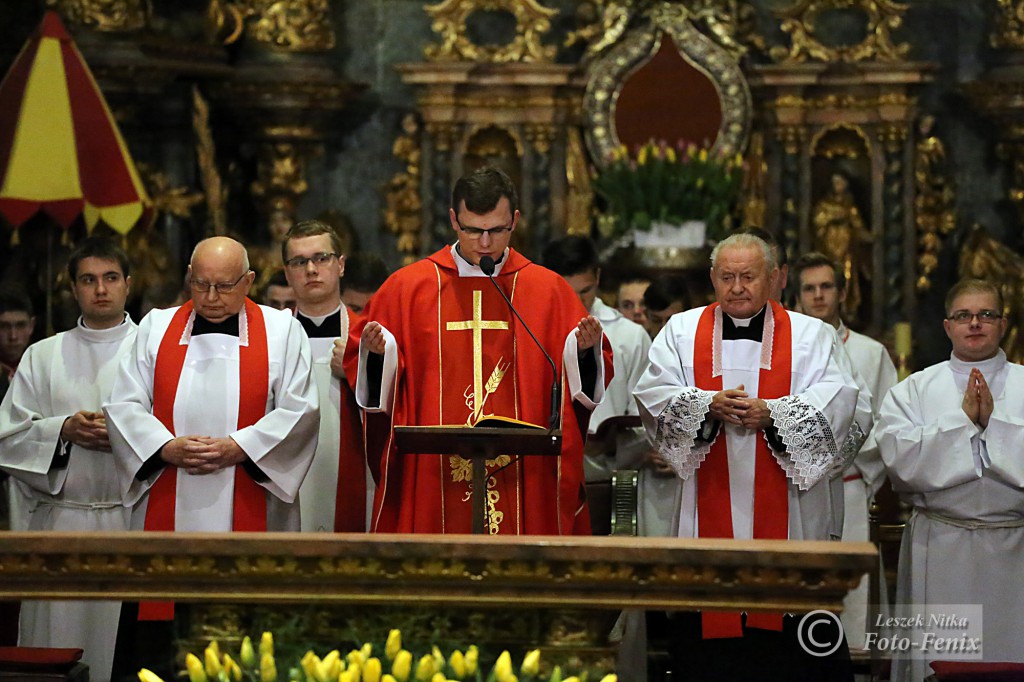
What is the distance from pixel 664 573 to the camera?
3881mm

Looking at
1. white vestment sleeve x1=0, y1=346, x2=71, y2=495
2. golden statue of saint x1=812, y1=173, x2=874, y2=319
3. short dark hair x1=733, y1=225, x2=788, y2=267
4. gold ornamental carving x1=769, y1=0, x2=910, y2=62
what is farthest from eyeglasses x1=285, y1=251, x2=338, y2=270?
gold ornamental carving x1=769, y1=0, x2=910, y2=62

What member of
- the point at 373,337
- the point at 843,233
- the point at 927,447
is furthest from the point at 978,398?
the point at 843,233

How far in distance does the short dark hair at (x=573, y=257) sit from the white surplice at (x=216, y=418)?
6.46 feet

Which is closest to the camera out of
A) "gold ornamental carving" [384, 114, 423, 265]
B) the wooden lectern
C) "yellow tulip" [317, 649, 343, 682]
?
"yellow tulip" [317, 649, 343, 682]

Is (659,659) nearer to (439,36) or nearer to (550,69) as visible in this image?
(550,69)

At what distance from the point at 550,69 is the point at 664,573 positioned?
864 cm

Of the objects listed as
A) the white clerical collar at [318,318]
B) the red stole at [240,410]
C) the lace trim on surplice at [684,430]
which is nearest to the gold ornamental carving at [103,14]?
the white clerical collar at [318,318]

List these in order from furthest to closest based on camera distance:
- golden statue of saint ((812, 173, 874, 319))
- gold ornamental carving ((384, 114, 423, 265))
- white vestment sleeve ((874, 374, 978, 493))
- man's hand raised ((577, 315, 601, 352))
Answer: gold ornamental carving ((384, 114, 423, 265)) → golden statue of saint ((812, 173, 874, 319)) → white vestment sleeve ((874, 374, 978, 493)) → man's hand raised ((577, 315, 601, 352))

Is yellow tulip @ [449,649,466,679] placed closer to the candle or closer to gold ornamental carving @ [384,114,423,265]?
the candle

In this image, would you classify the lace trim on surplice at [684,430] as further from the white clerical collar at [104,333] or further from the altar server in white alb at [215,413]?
the white clerical collar at [104,333]

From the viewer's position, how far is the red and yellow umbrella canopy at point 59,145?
9.82m

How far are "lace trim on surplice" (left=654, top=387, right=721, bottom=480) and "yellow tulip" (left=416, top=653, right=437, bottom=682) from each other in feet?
7.76

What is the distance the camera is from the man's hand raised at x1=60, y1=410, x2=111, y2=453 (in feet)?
19.8

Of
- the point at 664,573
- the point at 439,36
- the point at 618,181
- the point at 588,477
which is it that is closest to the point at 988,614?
the point at 588,477
